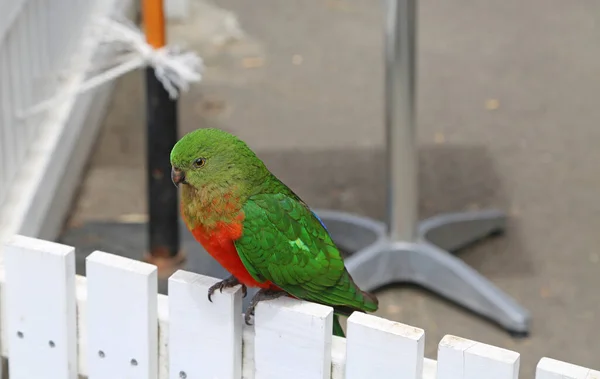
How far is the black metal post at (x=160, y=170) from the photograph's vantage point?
3.24 metres

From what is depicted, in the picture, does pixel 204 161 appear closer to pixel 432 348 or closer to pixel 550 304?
pixel 432 348

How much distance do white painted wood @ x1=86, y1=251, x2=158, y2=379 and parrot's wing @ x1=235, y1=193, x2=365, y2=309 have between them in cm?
21

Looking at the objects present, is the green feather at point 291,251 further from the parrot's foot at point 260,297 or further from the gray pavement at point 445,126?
the gray pavement at point 445,126

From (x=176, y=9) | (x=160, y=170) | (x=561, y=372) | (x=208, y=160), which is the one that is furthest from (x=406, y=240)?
(x=176, y=9)

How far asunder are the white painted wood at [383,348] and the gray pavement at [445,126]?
1.45 metres

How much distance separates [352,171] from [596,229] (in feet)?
3.52

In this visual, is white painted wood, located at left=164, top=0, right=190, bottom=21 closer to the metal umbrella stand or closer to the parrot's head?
the metal umbrella stand

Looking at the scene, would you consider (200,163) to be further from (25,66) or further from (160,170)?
(25,66)

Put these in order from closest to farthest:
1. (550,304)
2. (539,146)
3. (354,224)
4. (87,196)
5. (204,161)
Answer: (204,161) → (550,304) → (354,224) → (87,196) → (539,146)

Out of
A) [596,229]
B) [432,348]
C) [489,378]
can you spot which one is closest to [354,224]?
[432,348]

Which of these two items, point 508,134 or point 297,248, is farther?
point 508,134

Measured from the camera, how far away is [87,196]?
414 centimetres

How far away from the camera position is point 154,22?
3.08m

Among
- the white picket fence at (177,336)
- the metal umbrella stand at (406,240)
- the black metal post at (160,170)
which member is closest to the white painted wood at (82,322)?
the white picket fence at (177,336)
